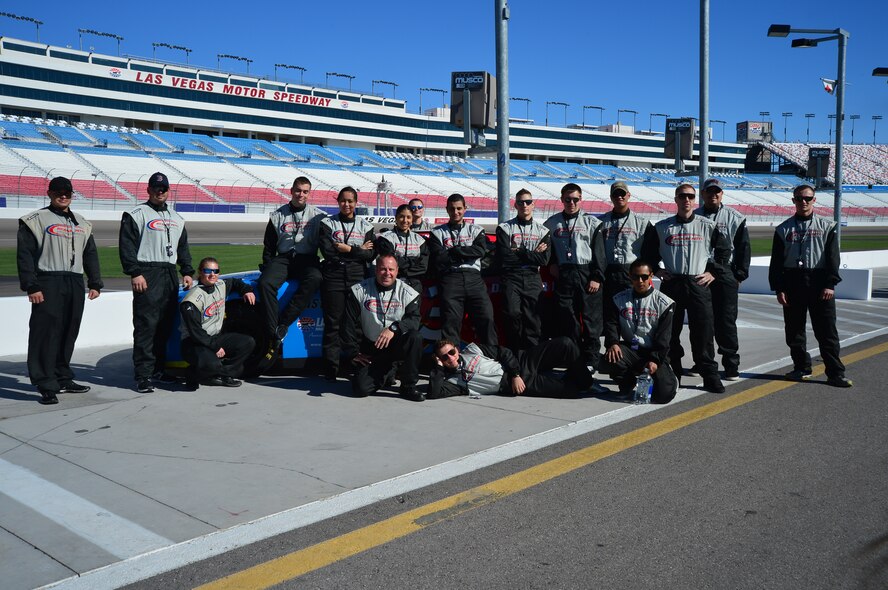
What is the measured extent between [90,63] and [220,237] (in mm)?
44968

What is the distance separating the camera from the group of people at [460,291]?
6098 millimetres

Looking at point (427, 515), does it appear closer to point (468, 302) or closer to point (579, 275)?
point (468, 302)

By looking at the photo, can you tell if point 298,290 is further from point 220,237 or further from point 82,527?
point 220,237

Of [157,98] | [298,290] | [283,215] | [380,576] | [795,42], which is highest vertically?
[157,98]

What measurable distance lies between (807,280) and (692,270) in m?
1.11

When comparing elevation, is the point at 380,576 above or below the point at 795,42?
below

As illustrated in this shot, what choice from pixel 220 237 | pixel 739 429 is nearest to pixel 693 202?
pixel 739 429

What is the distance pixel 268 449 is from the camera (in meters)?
4.66

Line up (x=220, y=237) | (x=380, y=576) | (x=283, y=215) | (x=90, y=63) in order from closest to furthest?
(x=380, y=576)
(x=283, y=215)
(x=220, y=237)
(x=90, y=63)

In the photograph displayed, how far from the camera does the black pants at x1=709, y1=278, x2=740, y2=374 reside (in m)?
6.79

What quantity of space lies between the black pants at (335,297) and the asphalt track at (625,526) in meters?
2.65

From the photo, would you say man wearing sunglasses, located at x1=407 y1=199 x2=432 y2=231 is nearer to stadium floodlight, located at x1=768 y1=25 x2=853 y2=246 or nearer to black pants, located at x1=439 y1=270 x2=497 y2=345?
black pants, located at x1=439 y1=270 x2=497 y2=345

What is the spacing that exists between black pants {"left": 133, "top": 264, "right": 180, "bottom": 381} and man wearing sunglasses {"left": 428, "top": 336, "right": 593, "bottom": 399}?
2418 millimetres

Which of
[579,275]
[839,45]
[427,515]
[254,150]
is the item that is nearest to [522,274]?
[579,275]
